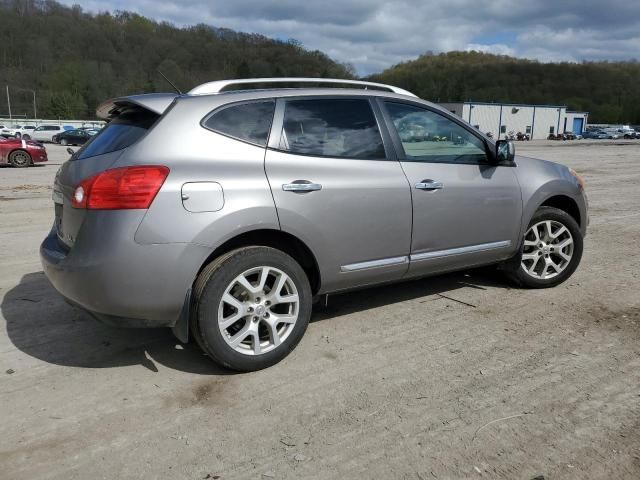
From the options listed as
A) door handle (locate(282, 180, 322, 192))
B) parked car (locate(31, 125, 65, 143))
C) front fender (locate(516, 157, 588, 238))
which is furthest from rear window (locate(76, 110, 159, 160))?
parked car (locate(31, 125, 65, 143))

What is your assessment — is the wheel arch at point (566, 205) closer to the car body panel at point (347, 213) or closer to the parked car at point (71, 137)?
the car body panel at point (347, 213)

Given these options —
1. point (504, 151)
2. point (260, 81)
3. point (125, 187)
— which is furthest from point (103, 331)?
point (504, 151)

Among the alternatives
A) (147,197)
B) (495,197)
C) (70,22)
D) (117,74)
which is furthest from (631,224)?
(70,22)

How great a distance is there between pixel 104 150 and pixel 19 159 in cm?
1861

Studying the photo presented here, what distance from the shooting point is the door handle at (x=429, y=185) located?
4.18m

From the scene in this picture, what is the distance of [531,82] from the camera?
17338 cm

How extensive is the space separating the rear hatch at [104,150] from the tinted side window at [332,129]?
809mm

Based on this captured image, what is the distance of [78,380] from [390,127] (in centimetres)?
278

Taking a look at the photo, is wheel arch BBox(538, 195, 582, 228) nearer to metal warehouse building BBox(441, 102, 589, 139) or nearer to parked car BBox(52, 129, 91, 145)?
parked car BBox(52, 129, 91, 145)

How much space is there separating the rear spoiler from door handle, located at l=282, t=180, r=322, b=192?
35.6 inches

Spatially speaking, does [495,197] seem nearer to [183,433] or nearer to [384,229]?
[384,229]

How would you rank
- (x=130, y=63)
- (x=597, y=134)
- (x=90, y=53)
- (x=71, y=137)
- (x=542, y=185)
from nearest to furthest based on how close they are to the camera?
(x=542, y=185)
(x=71, y=137)
(x=597, y=134)
(x=130, y=63)
(x=90, y=53)

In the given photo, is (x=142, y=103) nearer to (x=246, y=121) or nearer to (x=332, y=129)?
(x=246, y=121)

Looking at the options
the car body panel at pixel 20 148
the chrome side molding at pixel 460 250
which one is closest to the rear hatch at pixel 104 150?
the chrome side molding at pixel 460 250
